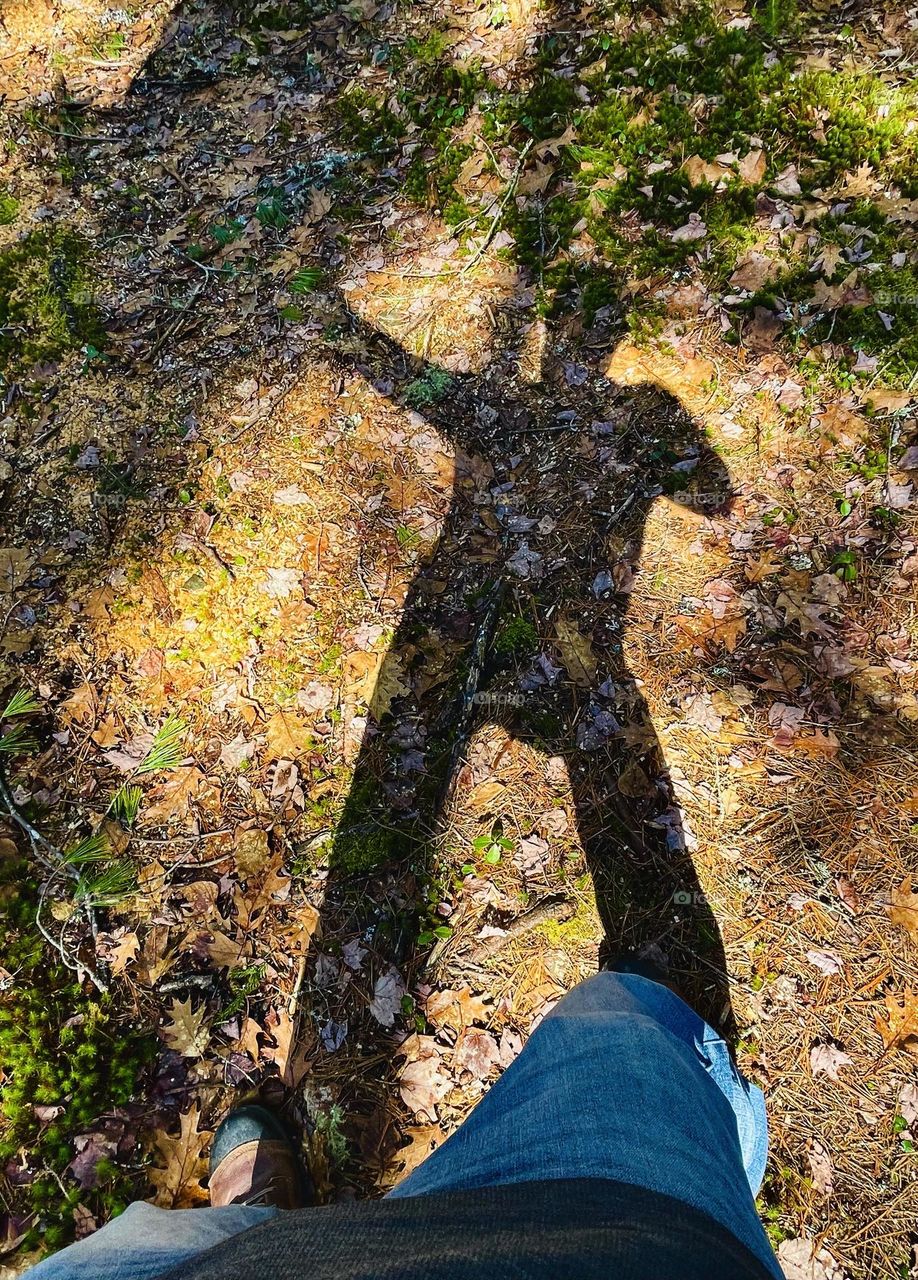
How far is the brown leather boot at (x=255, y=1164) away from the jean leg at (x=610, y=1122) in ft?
3.51

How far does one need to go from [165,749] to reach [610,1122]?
2.79 metres

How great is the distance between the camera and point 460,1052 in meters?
2.81

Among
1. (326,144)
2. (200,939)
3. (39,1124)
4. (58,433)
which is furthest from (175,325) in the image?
(39,1124)

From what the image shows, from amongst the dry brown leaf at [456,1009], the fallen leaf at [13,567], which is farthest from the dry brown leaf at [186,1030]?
the fallen leaf at [13,567]

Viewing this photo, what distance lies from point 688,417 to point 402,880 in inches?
118

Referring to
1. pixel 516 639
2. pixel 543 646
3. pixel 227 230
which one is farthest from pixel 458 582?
pixel 227 230

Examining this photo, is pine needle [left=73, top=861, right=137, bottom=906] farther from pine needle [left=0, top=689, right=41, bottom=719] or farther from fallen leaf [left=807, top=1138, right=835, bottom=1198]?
fallen leaf [left=807, top=1138, right=835, bottom=1198]

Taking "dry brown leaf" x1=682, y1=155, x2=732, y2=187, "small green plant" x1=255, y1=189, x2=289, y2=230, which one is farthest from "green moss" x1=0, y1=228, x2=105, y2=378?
"dry brown leaf" x1=682, y1=155, x2=732, y2=187

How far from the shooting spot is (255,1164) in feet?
8.53

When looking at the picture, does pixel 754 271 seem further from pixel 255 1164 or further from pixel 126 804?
pixel 255 1164

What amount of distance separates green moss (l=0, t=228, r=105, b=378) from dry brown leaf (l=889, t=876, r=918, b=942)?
5792 millimetres

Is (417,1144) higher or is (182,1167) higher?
(417,1144)

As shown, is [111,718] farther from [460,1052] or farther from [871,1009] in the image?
[871,1009]

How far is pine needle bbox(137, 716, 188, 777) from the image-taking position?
3.47m
